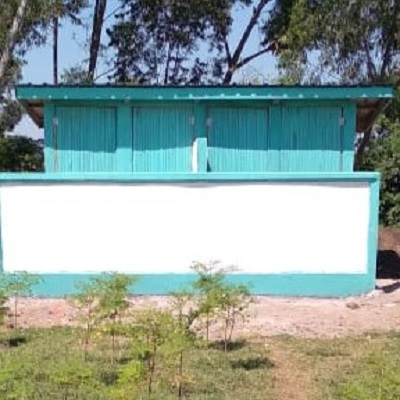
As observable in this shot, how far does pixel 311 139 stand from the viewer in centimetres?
1152

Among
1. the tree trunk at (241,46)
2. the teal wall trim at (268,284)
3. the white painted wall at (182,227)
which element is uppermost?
the tree trunk at (241,46)

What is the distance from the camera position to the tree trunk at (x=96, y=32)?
23.8 metres

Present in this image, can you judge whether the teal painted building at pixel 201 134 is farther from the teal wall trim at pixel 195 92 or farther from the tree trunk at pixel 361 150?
the tree trunk at pixel 361 150

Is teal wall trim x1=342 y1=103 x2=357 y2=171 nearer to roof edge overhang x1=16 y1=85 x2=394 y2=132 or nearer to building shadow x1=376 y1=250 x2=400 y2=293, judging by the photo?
roof edge overhang x1=16 y1=85 x2=394 y2=132

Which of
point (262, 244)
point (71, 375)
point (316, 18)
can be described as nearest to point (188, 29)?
point (316, 18)

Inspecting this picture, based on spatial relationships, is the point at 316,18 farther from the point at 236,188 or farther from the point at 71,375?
the point at 71,375

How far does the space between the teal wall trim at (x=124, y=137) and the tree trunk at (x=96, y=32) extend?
1272 centimetres

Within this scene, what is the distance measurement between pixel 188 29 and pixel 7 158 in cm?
740

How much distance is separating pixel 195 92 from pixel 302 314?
3370 millimetres

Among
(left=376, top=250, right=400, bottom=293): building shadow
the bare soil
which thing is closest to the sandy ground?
the bare soil

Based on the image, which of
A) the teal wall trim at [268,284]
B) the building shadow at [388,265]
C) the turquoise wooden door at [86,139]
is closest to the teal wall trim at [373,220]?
the teal wall trim at [268,284]

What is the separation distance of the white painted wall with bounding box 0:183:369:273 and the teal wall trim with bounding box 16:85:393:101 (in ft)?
4.39

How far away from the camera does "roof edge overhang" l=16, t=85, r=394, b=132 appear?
35.9ft

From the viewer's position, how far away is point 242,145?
37.6 feet
